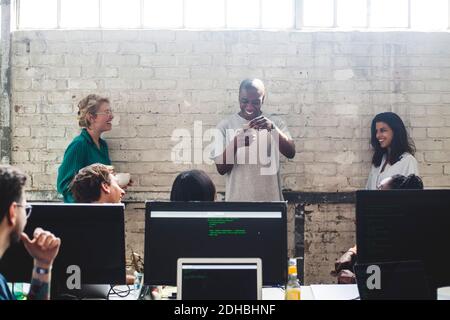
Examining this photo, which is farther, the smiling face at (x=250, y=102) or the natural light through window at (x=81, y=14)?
the natural light through window at (x=81, y=14)

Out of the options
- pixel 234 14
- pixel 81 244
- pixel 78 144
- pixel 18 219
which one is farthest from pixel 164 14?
pixel 18 219

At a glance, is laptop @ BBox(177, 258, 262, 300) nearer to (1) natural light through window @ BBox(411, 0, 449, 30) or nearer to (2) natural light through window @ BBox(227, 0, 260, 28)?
(2) natural light through window @ BBox(227, 0, 260, 28)

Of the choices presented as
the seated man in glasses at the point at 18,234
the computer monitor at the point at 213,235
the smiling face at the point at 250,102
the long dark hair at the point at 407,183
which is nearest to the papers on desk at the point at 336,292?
the computer monitor at the point at 213,235

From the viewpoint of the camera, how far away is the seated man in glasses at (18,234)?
154 cm

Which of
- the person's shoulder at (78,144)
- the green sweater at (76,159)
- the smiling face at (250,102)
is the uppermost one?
the smiling face at (250,102)

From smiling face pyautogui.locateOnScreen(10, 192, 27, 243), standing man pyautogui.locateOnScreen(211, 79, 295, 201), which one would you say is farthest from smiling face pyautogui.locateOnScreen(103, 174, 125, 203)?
standing man pyautogui.locateOnScreen(211, 79, 295, 201)

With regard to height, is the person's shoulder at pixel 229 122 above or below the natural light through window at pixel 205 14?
below

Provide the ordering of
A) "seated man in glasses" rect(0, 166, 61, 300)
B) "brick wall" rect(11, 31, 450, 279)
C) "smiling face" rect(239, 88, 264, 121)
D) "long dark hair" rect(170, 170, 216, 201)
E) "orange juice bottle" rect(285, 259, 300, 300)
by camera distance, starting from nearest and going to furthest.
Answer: "seated man in glasses" rect(0, 166, 61, 300), "orange juice bottle" rect(285, 259, 300, 300), "long dark hair" rect(170, 170, 216, 201), "smiling face" rect(239, 88, 264, 121), "brick wall" rect(11, 31, 450, 279)

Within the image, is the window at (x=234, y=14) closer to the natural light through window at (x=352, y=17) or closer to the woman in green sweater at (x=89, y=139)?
the natural light through window at (x=352, y=17)

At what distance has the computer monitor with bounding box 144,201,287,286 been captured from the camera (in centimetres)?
206

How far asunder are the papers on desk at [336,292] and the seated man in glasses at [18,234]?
→ 118 cm

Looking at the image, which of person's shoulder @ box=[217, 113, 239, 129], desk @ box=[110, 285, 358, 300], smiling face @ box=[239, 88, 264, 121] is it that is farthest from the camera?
person's shoulder @ box=[217, 113, 239, 129]

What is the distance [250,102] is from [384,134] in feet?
3.32

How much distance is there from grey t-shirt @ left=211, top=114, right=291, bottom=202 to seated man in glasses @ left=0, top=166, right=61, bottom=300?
2086mm
